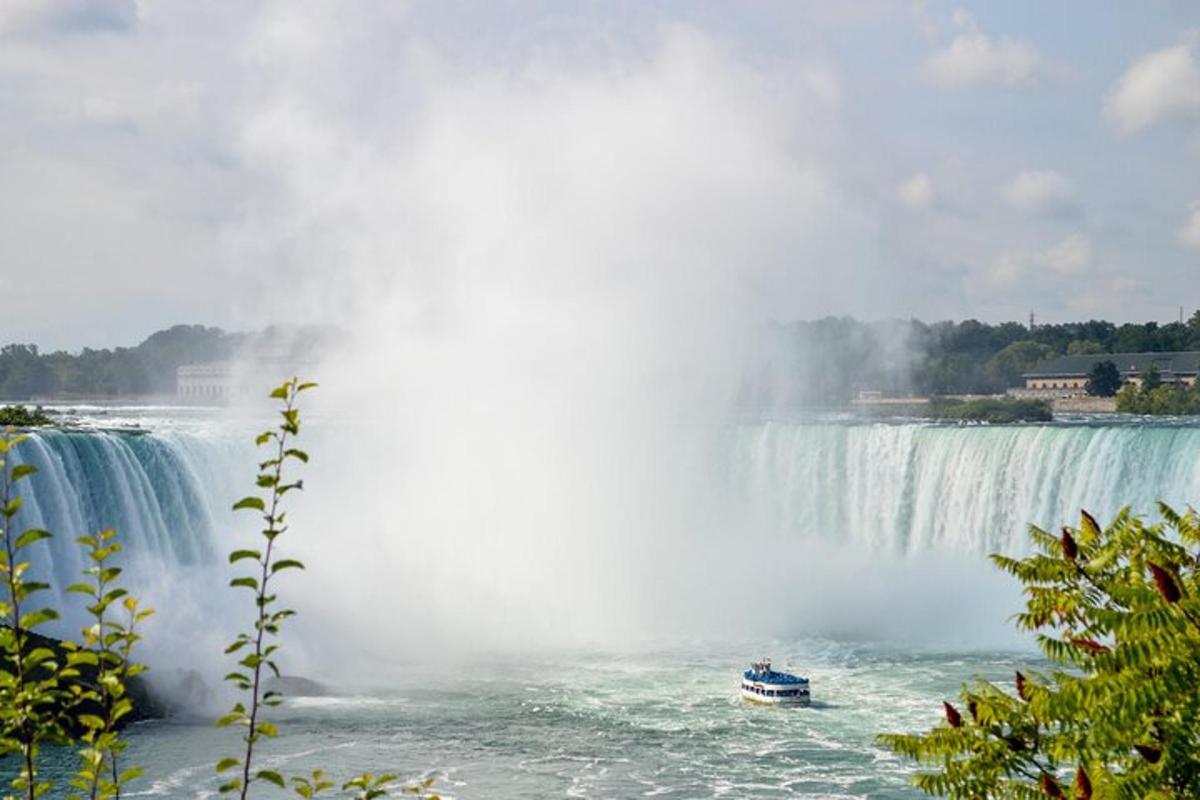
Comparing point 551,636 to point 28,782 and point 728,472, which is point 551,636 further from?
point 28,782

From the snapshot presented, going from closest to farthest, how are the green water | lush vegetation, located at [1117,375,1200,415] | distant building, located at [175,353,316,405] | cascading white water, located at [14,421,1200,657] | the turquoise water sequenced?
the green water
the turquoise water
cascading white water, located at [14,421,1200,657]
lush vegetation, located at [1117,375,1200,415]
distant building, located at [175,353,316,405]

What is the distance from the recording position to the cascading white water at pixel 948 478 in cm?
3769

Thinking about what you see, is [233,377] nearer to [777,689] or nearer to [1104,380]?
[1104,380]

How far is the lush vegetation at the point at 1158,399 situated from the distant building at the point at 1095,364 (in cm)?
601

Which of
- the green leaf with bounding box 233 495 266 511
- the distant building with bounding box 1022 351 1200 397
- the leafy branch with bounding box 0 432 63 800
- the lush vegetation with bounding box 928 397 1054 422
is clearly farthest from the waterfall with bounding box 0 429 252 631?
the distant building with bounding box 1022 351 1200 397

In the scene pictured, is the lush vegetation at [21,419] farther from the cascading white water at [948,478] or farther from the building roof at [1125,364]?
the building roof at [1125,364]

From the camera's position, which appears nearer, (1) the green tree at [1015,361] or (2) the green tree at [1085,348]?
(1) the green tree at [1015,361]

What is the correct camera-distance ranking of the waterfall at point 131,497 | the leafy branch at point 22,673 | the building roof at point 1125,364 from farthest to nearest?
the building roof at point 1125,364, the waterfall at point 131,497, the leafy branch at point 22,673

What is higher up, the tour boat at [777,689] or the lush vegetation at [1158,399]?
the lush vegetation at [1158,399]

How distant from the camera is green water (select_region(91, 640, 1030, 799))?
22.3 metres

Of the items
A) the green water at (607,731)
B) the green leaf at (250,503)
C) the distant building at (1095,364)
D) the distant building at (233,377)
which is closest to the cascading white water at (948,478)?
the green water at (607,731)

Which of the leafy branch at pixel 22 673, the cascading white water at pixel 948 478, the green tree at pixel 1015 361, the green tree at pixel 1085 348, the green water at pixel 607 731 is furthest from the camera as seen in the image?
the green tree at pixel 1085 348

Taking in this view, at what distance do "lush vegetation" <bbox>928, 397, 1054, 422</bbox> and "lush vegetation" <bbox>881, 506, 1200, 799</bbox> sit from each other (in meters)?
57.2

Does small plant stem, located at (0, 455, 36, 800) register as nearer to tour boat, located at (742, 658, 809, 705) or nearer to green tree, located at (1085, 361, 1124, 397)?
tour boat, located at (742, 658, 809, 705)
